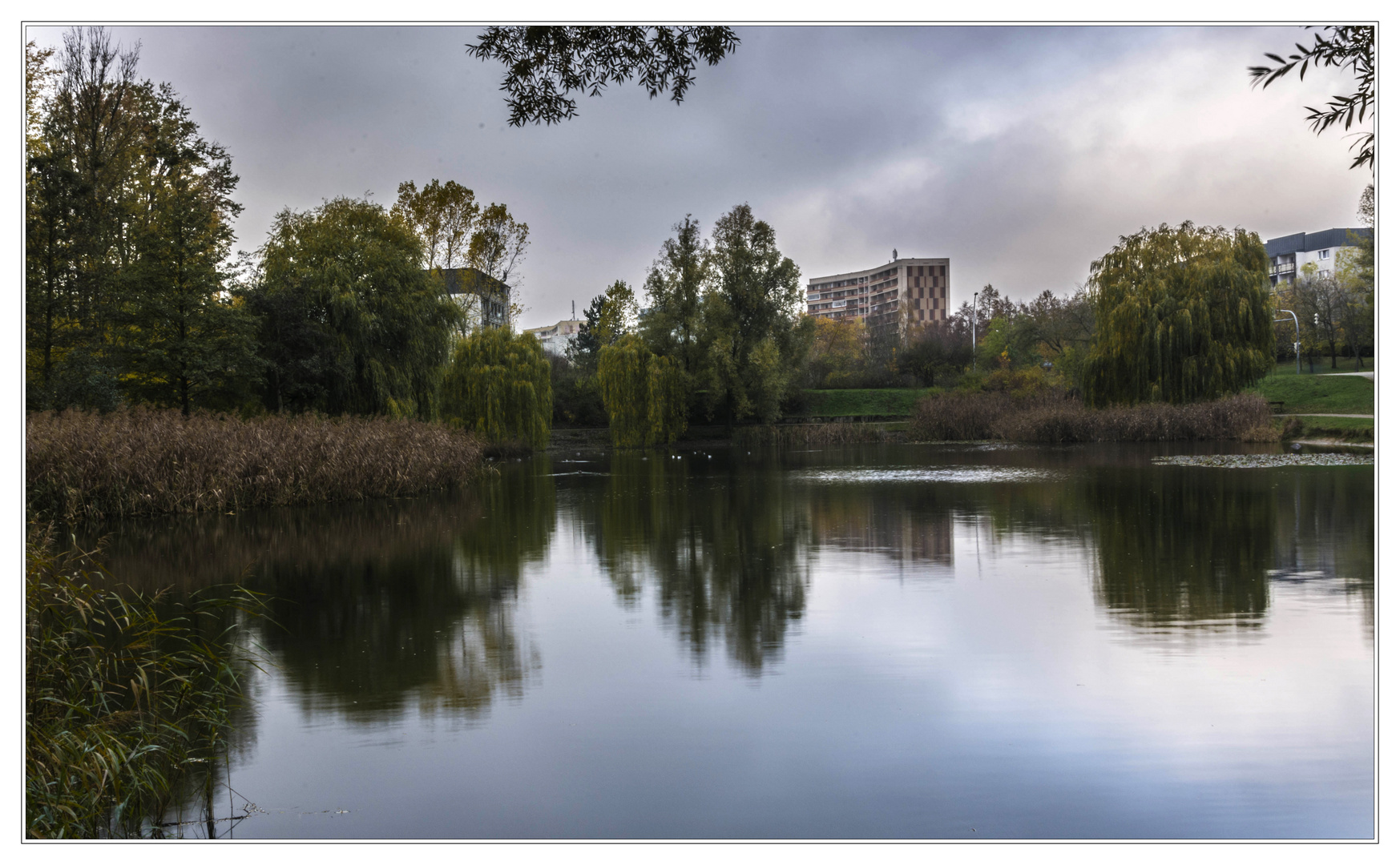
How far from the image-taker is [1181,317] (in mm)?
33000

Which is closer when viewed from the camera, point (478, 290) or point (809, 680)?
point (809, 680)

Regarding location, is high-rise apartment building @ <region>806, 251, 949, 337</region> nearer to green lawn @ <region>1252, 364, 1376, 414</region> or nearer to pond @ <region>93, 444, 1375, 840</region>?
green lawn @ <region>1252, 364, 1376, 414</region>

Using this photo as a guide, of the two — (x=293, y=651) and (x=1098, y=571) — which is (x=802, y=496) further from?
(x=293, y=651)

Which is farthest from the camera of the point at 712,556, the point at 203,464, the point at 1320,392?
the point at 1320,392

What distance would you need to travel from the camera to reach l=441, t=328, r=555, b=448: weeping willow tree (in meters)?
35.5

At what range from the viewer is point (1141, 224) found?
3519 centimetres

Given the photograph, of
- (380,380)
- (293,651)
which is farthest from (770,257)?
(293,651)

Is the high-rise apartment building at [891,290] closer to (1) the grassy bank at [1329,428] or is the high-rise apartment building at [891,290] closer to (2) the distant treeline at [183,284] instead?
(1) the grassy bank at [1329,428]

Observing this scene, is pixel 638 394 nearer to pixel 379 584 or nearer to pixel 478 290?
pixel 478 290

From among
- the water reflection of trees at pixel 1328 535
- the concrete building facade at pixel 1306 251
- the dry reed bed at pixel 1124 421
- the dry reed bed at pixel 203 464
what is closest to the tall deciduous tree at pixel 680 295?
the dry reed bed at pixel 1124 421

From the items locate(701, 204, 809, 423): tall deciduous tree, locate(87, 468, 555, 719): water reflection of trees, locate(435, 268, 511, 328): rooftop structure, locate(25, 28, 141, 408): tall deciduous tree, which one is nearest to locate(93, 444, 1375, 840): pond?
locate(87, 468, 555, 719): water reflection of trees

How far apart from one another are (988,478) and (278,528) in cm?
1442

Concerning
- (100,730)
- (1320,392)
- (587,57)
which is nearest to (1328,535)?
(587,57)

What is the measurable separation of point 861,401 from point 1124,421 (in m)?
26.8
